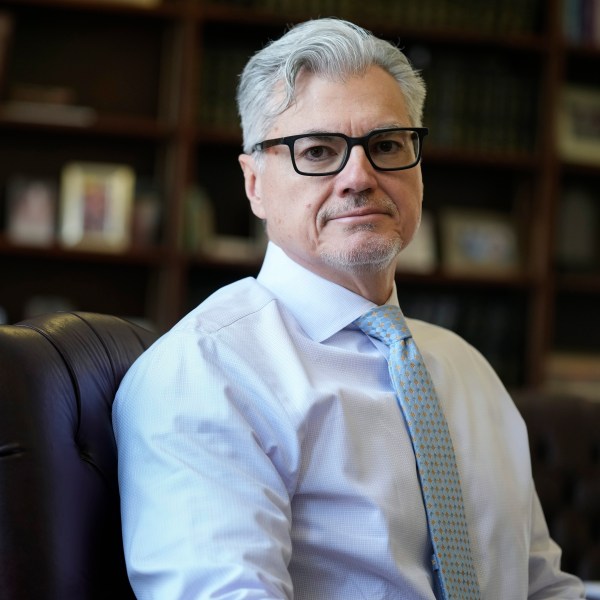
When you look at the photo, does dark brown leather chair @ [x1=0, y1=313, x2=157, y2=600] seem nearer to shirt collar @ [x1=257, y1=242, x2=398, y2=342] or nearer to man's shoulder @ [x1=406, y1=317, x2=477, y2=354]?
shirt collar @ [x1=257, y1=242, x2=398, y2=342]

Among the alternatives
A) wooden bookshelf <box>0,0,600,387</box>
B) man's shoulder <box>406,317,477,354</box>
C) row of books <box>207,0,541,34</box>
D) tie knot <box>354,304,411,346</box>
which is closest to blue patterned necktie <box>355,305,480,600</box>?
tie knot <box>354,304,411,346</box>

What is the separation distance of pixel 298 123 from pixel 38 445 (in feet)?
2.08

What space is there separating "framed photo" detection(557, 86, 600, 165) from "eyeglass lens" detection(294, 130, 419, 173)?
2.65 metres

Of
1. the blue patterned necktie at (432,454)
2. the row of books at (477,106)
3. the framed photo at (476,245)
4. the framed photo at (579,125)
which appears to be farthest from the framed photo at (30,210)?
the blue patterned necktie at (432,454)

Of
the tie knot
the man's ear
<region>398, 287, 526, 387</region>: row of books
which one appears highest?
the man's ear

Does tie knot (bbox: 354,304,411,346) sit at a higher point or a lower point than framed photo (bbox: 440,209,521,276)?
higher

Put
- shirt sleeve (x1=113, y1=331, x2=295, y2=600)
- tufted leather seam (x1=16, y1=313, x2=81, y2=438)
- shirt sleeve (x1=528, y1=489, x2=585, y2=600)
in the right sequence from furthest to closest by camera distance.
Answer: shirt sleeve (x1=528, y1=489, x2=585, y2=600)
tufted leather seam (x1=16, y1=313, x2=81, y2=438)
shirt sleeve (x1=113, y1=331, x2=295, y2=600)

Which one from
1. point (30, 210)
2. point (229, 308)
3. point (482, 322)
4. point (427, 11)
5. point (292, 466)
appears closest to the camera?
point (292, 466)

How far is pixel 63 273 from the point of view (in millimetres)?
3895

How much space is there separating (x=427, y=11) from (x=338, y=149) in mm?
2524

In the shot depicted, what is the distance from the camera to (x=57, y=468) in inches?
52.6

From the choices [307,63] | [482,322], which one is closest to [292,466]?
[307,63]

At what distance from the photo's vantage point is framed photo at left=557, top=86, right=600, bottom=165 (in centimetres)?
417

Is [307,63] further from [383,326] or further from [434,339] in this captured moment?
[434,339]
